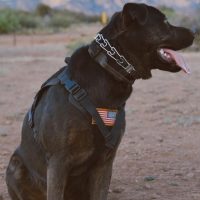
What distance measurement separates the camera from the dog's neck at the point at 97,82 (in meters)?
5.54

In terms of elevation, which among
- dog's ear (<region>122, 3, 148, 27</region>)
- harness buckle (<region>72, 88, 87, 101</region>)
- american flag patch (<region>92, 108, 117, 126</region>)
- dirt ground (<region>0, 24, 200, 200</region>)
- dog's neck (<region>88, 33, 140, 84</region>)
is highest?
dog's ear (<region>122, 3, 148, 27</region>)

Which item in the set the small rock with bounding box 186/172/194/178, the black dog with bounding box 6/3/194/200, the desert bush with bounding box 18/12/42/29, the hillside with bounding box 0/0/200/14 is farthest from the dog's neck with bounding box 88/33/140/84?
the desert bush with bounding box 18/12/42/29

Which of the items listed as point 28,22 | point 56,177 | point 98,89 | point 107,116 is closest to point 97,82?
point 98,89

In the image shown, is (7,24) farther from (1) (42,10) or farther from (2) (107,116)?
(2) (107,116)

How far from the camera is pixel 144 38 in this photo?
548 centimetres

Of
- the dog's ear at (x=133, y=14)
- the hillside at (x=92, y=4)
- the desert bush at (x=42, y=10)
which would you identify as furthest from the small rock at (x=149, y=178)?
the desert bush at (x=42, y=10)

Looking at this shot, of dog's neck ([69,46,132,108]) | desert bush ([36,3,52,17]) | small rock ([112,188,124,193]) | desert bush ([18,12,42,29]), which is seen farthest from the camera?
desert bush ([36,3,52,17])

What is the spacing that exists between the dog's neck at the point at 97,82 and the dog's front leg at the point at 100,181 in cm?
54

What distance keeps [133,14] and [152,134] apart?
15.4 feet

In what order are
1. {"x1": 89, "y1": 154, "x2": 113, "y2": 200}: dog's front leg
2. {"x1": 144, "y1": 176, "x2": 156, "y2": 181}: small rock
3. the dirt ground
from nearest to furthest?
1. {"x1": 89, "y1": 154, "x2": 113, "y2": 200}: dog's front leg
2. the dirt ground
3. {"x1": 144, "y1": 176, "x2": 156, "y2": 181}: small rock

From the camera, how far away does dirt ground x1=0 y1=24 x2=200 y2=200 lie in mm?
7379

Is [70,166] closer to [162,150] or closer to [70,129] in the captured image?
[70,129]

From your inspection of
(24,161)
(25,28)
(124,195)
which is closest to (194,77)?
(124,195)

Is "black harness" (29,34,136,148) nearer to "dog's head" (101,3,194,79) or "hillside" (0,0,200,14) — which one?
"dog's head" (101,3,194,79)
